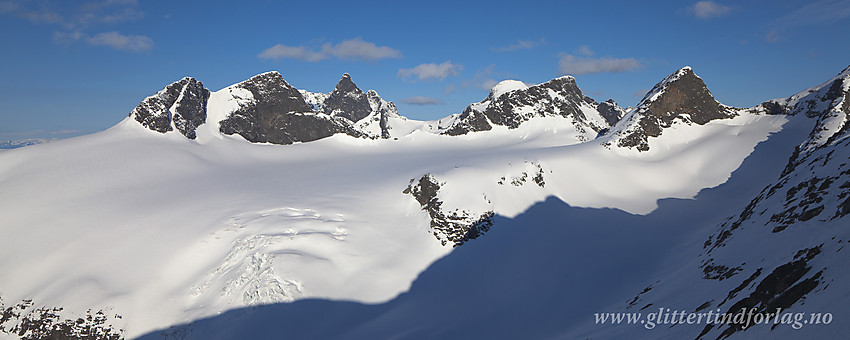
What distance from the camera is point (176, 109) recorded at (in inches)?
3127

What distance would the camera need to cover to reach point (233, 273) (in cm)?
3366

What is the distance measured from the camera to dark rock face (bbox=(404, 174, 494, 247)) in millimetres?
42688

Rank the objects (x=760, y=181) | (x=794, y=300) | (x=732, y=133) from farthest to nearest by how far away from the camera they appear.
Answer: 1. (x=732, y=133)
2. (x=760, y=181)
3. (x=794, y=300)

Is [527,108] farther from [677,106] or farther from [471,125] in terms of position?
[677,106]

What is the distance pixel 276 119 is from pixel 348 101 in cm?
5639

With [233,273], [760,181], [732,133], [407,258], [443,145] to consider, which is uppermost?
[443,145]

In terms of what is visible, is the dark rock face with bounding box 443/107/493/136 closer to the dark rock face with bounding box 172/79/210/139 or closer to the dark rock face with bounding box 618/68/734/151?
the dark rock face with bounding box 618/68/734/151

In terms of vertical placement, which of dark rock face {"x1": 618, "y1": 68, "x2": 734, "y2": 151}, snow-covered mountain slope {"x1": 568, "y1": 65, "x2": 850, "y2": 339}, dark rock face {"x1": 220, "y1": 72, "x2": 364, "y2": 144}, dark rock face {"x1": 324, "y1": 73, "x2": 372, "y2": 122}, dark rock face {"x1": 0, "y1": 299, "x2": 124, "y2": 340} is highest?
dark rock face {"x1": 324, "y1": 73, "x2": 372, "y2": 122}

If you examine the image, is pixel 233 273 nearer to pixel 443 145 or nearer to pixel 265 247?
pixel 265 247

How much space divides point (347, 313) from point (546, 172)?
3351cm

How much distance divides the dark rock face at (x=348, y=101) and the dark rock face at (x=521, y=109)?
50.7 meters

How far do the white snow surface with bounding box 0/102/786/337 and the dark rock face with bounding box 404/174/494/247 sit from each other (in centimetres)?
110

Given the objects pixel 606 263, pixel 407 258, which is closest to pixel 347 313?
pixel 407 258

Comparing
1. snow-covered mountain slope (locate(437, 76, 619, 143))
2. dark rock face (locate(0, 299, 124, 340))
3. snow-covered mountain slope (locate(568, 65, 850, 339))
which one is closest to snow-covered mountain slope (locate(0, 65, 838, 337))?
dark rock face (locate(0, 299, 124, 340))
